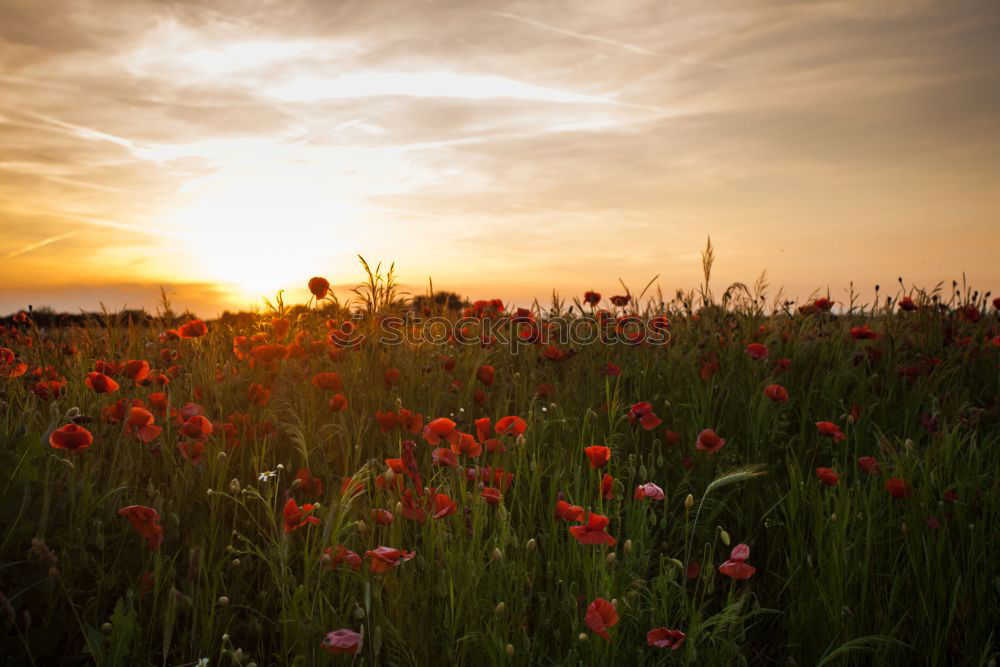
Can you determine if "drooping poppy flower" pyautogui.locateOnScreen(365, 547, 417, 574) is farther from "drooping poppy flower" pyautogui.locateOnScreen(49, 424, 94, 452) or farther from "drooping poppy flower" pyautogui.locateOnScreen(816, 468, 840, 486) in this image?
"drooping poppy flower" pyautogui.locateOnScreen(816, 468, 840, 486)

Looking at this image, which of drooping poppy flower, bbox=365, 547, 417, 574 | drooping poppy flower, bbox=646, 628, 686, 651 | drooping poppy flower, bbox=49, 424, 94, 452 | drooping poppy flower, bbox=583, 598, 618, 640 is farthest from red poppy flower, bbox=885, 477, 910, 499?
drooping poppy flower, bbox=49, 424, 94, 452

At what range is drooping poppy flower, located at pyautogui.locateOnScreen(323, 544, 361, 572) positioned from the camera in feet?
6.84

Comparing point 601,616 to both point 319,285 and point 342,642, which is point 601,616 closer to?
point 342,642

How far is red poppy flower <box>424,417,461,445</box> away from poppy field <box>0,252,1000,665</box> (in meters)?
0.01

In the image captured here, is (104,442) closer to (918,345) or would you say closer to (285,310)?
(285,310)

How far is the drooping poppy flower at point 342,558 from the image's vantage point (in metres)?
2.08

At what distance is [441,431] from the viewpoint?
2611 millimetres

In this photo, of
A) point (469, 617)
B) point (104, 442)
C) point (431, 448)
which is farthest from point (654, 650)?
point (104, 442)

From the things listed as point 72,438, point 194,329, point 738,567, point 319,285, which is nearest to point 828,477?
point 738,567

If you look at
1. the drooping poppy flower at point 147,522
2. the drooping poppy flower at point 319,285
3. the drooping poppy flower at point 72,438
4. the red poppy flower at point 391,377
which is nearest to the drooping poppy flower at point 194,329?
the drooping poppy flower at point 319,285

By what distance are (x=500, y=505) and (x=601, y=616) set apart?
0.48m

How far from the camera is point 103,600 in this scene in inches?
88.5

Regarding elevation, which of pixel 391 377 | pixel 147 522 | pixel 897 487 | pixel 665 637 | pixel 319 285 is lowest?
pixel 665 637

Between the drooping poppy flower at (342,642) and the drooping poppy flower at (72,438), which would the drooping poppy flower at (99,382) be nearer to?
the drooping poppy flower at (72,438)
